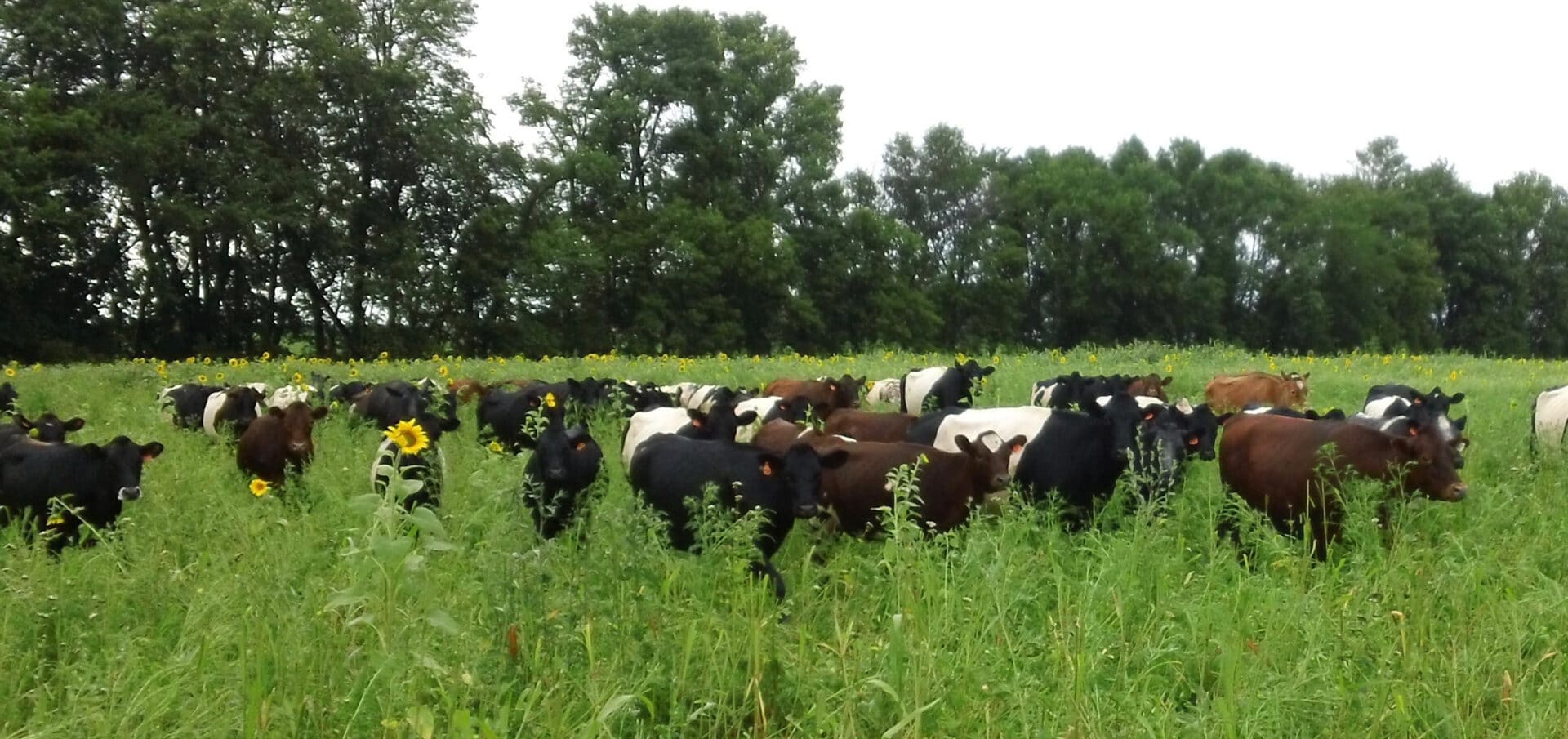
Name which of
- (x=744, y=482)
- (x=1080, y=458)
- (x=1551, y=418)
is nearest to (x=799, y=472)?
(x=744, y=482)

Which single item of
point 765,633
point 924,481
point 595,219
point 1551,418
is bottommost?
point 765,633

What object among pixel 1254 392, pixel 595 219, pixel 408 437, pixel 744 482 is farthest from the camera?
pixel 595 219

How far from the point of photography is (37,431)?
8.68 m

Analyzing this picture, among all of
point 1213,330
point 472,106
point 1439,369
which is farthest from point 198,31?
point 1213,330

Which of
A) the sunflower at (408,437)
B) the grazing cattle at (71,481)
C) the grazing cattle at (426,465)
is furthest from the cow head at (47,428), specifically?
the sunflower at (408,437)

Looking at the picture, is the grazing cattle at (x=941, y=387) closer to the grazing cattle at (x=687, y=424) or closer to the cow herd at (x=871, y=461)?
the cow herd at (x=871, y=461)

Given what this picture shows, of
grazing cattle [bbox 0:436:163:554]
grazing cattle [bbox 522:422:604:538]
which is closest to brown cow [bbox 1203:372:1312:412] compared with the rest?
grazing cattle [bbox 522:422:604:538]

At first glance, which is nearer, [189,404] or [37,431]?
[37,431]

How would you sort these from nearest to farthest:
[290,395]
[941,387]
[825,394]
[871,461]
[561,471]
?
[561,471], [871,461], [825,394], [941,387], [290,395]

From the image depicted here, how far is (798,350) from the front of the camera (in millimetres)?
41375

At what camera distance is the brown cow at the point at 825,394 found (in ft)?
38.9

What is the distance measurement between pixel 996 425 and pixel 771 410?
2.91 metres

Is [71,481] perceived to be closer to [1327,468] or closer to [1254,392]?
[1327,468]

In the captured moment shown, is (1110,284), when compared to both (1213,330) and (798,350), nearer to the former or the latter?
(1213,330)
